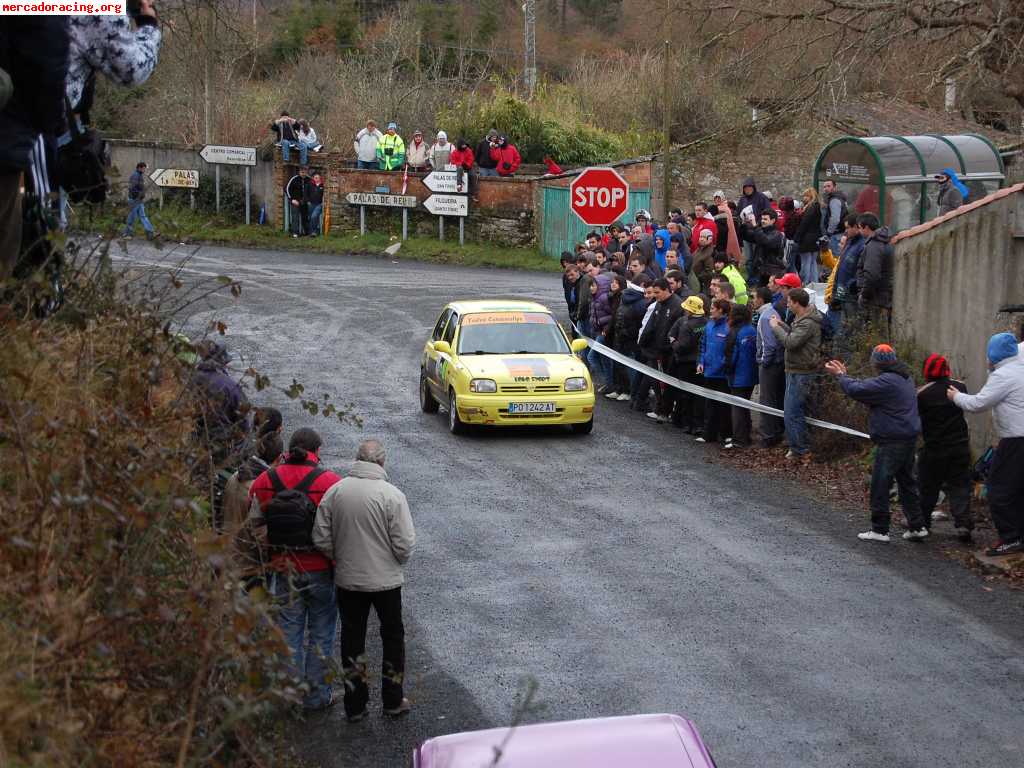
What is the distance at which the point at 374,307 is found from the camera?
29.0 meters

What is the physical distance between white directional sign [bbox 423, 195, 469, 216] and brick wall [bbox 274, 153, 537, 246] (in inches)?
12.0

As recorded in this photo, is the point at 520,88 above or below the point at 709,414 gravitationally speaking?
above

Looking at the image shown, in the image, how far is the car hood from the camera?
1783cm

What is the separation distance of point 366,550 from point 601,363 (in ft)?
42.9

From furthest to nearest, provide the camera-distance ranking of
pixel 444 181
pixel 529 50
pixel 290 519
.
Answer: pixel 529 50 → pixel 444 181 → pixel 290 519

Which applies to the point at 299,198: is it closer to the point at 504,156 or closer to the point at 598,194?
the point at 504,156

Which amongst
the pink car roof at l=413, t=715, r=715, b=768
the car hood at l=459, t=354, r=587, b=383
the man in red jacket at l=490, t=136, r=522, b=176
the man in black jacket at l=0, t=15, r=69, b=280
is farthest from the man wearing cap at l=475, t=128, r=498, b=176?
the pink car roof at l=413, t=715, r=715, b=768

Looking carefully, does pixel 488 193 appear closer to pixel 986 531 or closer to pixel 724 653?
pixel 986 531

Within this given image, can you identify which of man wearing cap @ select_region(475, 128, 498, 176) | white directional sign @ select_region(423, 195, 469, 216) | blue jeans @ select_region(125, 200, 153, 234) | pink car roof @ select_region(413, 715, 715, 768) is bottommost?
pink car roof @ select_region(413, 715, 715, 768)

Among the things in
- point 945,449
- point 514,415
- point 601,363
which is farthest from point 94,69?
point 601,363

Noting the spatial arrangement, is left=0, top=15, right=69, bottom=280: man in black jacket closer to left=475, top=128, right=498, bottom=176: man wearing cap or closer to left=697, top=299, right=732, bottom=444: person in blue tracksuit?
left=697, top=299, right=732, bottom=444: person in blue tracksuit

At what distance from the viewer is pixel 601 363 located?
2180 cm

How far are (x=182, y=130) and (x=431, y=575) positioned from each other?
36472 millimetres

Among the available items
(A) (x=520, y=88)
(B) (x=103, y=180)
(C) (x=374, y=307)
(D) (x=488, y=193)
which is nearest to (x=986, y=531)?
(B) (x=103, y=180)
